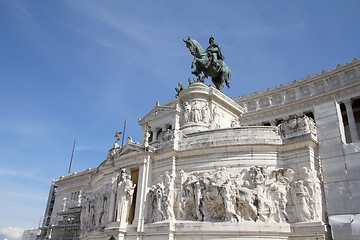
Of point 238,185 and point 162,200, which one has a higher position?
point 238,185

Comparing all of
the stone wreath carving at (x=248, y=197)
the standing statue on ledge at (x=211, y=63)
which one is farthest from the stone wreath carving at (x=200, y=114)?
the stone wreath carving at (x=248, y=197)

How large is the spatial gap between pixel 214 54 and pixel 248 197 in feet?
64.9

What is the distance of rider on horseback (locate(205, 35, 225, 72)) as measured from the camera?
3366 centimetres

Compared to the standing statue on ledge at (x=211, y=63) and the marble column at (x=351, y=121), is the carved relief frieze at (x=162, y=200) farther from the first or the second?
the marble column at (x=351, y=121)

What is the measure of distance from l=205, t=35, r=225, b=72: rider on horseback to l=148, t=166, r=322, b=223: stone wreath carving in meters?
17.3

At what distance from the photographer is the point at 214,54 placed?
34.0 meters

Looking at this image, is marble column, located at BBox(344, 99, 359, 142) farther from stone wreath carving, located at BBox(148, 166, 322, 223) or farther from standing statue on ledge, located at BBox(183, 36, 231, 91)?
stone wreath carving, located at BBox(148, 166, 322, 223)

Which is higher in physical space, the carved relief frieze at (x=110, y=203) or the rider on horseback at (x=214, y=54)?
the rider on horseback at (x=214, y=54)

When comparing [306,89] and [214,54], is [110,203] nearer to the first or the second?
[214,54]

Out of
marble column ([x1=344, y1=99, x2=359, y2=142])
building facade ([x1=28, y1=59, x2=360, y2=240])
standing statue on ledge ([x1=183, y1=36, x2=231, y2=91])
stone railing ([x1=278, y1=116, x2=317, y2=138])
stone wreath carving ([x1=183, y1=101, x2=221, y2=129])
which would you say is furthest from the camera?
marble column ([x1=344, y1=99, x2=359, y2=142])

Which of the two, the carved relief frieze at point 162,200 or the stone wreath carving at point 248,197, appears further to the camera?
the carved relief frieze at point 162,200

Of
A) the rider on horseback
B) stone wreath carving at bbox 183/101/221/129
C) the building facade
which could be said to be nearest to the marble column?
the rider on horseback

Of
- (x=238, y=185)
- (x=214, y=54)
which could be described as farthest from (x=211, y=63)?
(x=238, y=185)

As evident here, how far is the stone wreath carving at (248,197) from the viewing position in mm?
16953
